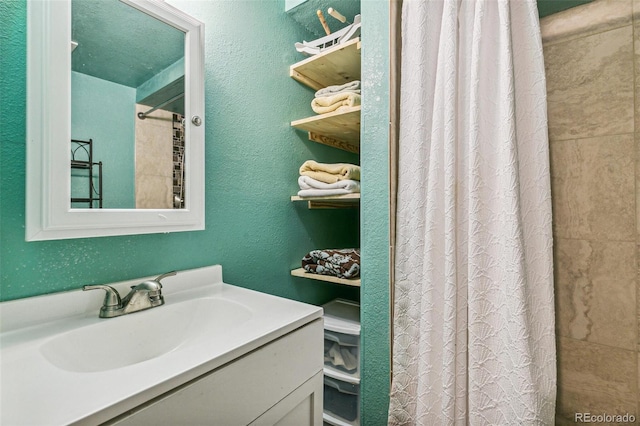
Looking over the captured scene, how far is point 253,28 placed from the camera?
1197 millimetres

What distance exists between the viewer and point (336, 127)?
1.38m

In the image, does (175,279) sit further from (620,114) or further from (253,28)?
(620,114)

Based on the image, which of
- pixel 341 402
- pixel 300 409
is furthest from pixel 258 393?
pixel 341 402

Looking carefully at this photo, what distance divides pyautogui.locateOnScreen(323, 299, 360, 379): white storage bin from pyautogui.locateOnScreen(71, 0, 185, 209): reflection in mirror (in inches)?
31.1

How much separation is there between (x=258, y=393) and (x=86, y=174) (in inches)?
26.3

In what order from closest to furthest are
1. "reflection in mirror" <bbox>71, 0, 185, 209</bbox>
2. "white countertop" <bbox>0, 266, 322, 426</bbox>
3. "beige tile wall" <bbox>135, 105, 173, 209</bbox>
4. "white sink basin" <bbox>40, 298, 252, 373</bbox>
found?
"white countertop" <bbox>0, 266, 322, 426</bbox> → "white sink basin" <bbox>40, 298, 252, 373</bbox> → "reflection in mirror" <bbox>71, 0, 185, 209</bbox> → "beige tile wall" <bbox>135, 105, 173, 209</bbox>

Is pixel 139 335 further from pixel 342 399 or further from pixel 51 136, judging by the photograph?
pixel 342 399

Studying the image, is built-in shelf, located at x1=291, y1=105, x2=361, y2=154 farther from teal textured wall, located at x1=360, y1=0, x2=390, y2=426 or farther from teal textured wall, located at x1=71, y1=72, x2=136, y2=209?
teal textured wall, located at x1=71, y1=72, x2=136, y2=209

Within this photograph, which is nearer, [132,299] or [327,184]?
[132,299]

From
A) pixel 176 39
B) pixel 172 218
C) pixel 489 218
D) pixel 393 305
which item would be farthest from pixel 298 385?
pixel 176 39

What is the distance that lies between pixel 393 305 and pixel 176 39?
1118 mm

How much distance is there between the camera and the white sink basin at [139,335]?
0.63 metres

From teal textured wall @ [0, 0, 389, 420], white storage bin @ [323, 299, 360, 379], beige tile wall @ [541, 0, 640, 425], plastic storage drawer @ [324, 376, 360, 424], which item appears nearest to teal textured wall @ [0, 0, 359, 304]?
teal textured wall @ [0, 0, 389, 420]

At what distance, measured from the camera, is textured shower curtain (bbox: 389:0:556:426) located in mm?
802
